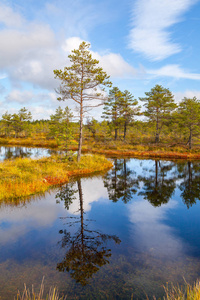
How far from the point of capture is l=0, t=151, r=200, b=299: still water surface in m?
4.81

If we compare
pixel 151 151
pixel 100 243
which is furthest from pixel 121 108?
pixel 100 243

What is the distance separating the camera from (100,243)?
6.84m

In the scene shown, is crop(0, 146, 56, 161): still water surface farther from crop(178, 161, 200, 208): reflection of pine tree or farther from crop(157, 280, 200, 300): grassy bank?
crop(157, 280, 200, 300): grassy bank

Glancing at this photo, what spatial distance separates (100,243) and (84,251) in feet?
2.77

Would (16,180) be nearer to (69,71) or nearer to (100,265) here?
(100,265)

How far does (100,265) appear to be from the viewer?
551cm

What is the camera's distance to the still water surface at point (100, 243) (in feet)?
15.8

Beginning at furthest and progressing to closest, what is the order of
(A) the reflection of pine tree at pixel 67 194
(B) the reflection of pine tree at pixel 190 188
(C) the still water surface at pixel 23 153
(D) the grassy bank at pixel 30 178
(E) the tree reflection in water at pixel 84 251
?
(C) the still water surface at pixel 23 153, (B) the reflection of pine tree at pixel 190 188, (D) the grassy bank at pixel 30 178, (A) the reflection of pine tree at pixel 67 194, (E) the tree reflection in water at pixel 84 251

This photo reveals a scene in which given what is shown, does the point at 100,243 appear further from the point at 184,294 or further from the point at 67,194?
the point at 67,194

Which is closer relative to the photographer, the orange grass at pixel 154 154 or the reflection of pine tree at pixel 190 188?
the reflection of pine tree at pixel 190 188

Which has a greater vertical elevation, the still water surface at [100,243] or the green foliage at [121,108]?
the green foliage at [121,108]

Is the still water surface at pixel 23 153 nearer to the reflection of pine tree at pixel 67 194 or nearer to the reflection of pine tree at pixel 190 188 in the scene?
the reflection of pine tree at pixel 67 194

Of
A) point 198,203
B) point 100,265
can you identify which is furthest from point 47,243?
point 198,203

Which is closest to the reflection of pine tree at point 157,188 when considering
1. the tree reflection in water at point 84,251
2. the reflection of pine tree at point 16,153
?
the tree reflection in water at point 84,251
